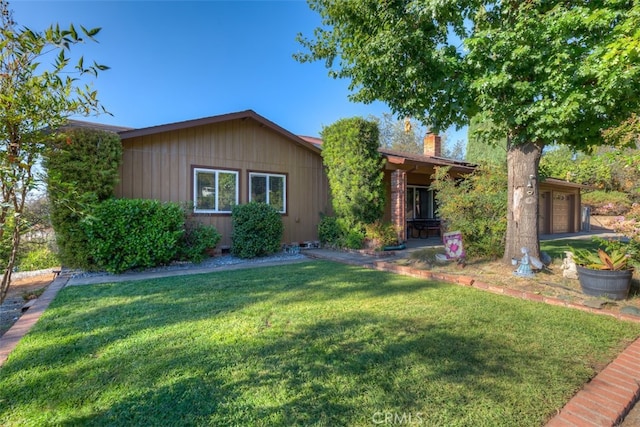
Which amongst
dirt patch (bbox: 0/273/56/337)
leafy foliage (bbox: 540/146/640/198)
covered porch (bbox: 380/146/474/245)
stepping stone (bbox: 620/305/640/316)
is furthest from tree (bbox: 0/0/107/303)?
covered porch (bbox: 380/146/474/245)

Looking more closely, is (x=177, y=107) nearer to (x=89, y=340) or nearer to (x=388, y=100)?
(x=388, y=100)

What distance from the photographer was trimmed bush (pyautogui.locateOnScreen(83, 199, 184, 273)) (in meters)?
6.01

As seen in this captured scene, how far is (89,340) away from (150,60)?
9.08 m

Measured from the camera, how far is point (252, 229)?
25.8ft

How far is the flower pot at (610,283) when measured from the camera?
4.27 metres

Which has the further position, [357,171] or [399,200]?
[399,200]

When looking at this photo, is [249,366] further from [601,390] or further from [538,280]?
[538,280]

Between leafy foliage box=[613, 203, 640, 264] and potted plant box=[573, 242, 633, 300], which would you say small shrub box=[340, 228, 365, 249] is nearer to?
potted plant box=[573, 242, 633, 300]

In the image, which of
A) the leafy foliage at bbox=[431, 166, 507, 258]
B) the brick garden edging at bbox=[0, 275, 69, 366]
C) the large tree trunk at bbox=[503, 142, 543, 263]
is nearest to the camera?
the brick garden edging at bbox=[0, 275, 69, 366]

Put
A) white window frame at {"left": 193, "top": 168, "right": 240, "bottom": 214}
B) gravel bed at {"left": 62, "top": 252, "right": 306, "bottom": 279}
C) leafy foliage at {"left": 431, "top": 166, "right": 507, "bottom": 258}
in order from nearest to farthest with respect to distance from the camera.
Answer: gravel bed at {"left": 62, "top": 252, "right": 306, "bottom": 279} < leafy foliage at {"left": 431, "top": 166, "right": 507, "bottom": 258} < white window frame at {"left": 193, "top": 168, "right": 240, "bottom": 214}

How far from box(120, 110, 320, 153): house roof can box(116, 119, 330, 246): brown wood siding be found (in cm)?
30

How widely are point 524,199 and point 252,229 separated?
6.11m

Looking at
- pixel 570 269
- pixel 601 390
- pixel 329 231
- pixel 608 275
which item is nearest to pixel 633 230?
pixel 608 275

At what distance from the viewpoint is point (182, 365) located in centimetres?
253
